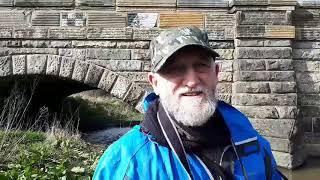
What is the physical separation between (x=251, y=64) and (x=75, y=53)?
298cm

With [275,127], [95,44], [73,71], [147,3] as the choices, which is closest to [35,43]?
[73,71]

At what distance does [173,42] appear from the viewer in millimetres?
1816

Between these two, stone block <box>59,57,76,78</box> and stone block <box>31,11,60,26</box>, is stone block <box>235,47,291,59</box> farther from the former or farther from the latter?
stone block <box>31,11,60,26</box>

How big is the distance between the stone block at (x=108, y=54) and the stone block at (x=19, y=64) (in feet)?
3.59

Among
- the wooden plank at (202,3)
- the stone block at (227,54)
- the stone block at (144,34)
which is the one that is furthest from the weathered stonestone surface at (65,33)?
the stone block at (227,54)

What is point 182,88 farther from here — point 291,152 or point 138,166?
point 291,152

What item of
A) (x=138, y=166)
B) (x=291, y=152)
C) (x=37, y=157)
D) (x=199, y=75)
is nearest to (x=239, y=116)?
(x=199, y=75)

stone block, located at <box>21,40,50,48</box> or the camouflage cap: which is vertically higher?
stone block, located at <box>21,40,50,48</box>

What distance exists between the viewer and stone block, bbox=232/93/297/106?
7.44 metres

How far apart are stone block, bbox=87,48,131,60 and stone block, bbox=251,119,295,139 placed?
2.44 m

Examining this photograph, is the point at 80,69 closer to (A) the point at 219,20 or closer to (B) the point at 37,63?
(B) the point at 37,63

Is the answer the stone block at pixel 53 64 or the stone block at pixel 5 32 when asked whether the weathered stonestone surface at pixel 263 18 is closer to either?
the stone block at pixel 53 64

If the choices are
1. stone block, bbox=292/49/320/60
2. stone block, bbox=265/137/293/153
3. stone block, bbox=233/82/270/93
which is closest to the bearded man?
stone block, bbox=265/137/293/153

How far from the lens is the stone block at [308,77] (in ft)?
25.4
